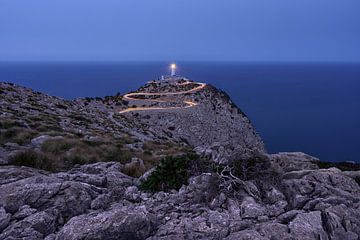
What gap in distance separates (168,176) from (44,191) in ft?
12.1

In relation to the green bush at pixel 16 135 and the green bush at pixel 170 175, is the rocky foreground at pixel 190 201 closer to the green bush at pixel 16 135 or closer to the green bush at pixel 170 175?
the green bush at pixel 170 175

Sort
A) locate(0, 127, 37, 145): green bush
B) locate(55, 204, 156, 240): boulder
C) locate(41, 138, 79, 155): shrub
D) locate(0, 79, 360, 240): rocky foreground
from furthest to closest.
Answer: locate(0, 127, 37, 145): green bush < locate(41, 138, 79, 155): shrub < locate(0, 79, 360, 240): rocky foreground < locate(55, 204, 156, 240): boulder

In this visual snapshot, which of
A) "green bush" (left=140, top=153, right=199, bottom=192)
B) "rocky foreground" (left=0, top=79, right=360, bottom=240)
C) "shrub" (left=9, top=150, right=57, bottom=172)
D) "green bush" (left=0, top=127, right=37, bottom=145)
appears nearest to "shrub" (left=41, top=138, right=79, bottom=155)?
"green bush" (left=0, top=127, right=37, bottom=145)

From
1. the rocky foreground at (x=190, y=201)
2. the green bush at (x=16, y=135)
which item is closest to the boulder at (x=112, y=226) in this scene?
the rocky foreground at (x=190, y=201)

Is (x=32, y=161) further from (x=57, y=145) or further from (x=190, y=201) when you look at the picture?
(x=190, y=201)

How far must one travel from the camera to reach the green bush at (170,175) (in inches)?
417

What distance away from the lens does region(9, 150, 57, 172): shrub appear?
46.2 ft

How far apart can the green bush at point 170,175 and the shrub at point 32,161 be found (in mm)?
5740

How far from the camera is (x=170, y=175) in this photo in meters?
11.0

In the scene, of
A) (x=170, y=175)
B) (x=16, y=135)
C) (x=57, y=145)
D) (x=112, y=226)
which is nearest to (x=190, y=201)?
(x=170, y=175)

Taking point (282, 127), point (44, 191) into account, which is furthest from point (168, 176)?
point (282, 127)

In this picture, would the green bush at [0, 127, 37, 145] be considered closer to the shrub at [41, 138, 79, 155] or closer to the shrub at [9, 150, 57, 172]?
the shrub at [41, 138, 79, 155]

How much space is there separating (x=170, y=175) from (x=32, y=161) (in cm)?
681

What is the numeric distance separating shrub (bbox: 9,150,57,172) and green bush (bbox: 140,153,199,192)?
18.8ft
